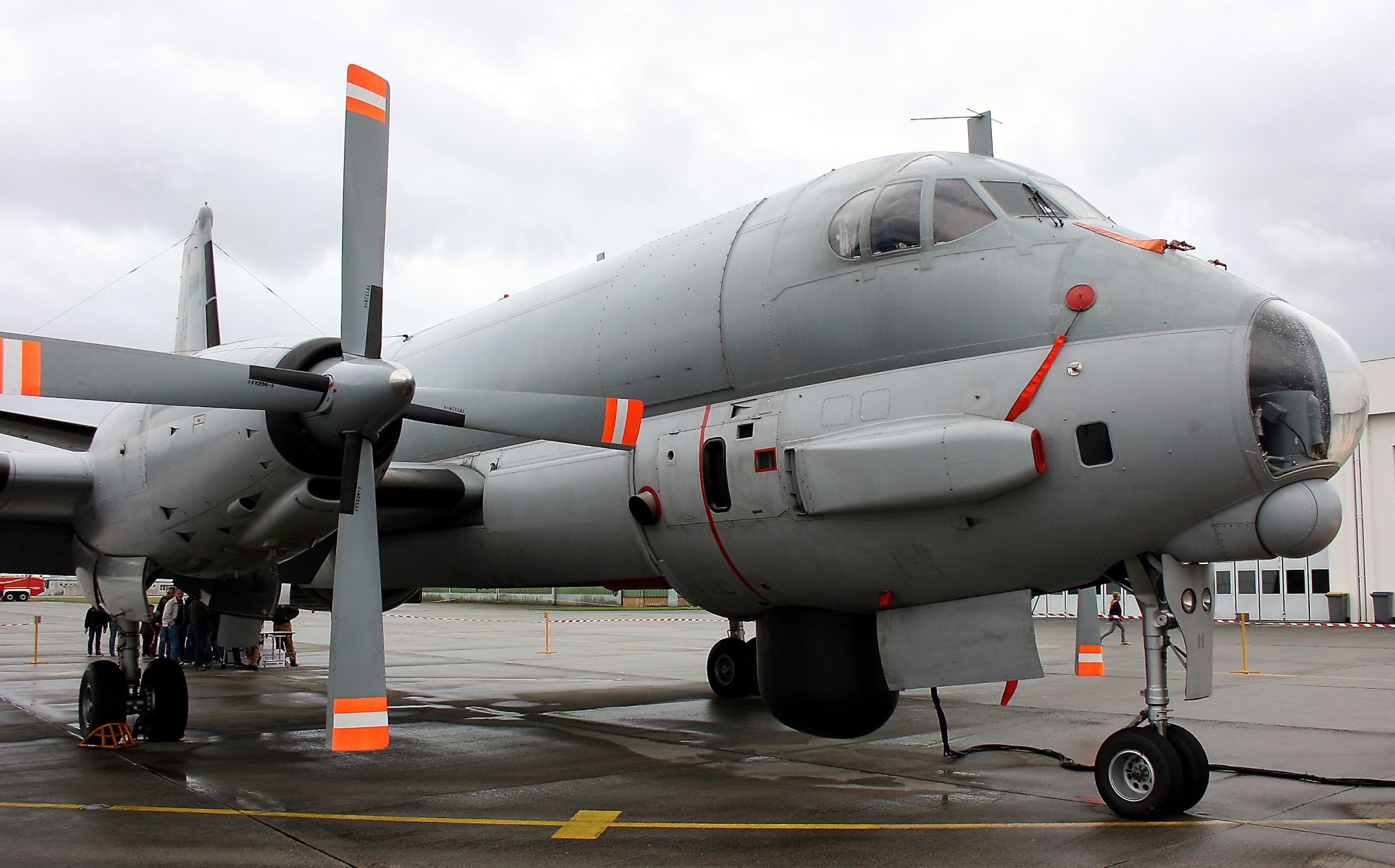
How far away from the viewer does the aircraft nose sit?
613 cm

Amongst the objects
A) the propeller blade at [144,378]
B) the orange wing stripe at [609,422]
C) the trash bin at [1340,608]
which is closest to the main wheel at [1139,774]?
the orange wing stripe at [609,422]

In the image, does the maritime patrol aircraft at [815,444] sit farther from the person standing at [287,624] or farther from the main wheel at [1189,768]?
the person standing at [287,624]

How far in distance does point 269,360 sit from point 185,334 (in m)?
5.78

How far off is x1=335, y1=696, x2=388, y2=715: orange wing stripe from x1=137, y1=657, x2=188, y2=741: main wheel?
174 inches

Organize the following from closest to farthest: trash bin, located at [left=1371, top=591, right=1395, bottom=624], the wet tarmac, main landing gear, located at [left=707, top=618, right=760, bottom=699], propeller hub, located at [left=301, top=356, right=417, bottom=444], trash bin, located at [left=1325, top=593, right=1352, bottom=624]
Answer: the wet tarmac < propeller hub, located at [left=301, top=356, right=417, bottom=444] < main landing gear, located at [left=707, top=618, right=760, bottom=699] < trash bin, located at [left=1371, top=591, right=1395, bottom=624] < trash bin, located at [left=1325, top=593, right=1352, bottom=624]

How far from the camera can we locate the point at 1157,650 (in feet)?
Answer: 21.9

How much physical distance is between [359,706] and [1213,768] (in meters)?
6.70

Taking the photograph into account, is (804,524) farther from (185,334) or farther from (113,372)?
(185,334)

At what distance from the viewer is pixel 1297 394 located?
6.17 meters

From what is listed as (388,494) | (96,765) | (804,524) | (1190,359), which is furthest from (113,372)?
(1190,359)

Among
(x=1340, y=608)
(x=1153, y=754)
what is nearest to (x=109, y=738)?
(x=1153, y=754)

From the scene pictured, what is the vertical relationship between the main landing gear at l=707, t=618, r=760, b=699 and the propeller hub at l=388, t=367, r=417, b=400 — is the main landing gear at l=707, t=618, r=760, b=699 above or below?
below

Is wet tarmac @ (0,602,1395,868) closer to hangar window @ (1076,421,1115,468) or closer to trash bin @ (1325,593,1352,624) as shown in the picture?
hangar window @ (1076,421,1115,468)

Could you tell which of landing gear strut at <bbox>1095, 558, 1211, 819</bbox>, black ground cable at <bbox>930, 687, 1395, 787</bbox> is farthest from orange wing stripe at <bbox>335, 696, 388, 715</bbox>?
landing gear strut at <bbox>1095, 558, 1211, 819</bbox>
